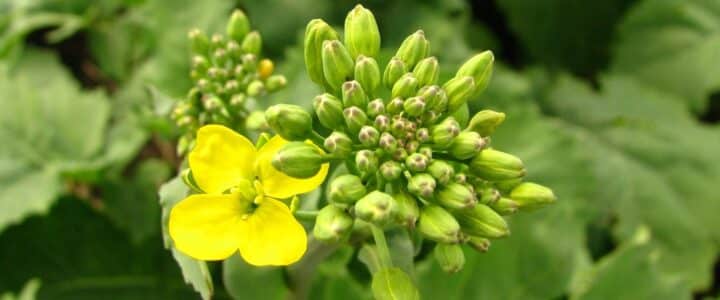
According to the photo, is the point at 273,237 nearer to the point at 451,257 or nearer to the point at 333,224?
the point at 333,224

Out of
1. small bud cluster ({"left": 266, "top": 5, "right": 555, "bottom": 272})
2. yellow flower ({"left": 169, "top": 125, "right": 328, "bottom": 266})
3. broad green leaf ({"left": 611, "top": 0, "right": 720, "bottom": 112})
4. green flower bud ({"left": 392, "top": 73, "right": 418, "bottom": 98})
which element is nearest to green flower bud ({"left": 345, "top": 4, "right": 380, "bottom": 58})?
small bud cluster ({"left": 266, "top": 5, "right": 555, "bottom": 272})

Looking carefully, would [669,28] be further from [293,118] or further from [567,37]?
[293,118]

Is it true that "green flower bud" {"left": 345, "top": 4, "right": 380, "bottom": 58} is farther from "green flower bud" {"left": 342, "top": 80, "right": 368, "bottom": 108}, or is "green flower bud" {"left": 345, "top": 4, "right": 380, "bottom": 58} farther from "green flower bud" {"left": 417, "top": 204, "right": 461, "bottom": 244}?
"green flower bud" {"left": 417, "top": 204, "right": 461, "bottom": 244}

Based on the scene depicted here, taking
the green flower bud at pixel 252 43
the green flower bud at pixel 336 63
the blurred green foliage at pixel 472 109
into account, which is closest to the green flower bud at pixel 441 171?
the green flower bud at pixel 336 63

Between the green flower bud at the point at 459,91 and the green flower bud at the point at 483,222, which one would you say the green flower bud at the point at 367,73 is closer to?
the green flower bud at the point at 459,91

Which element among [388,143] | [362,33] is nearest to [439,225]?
[388,143]

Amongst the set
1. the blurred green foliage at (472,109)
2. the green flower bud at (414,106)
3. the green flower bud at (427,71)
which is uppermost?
the green flower bud at (427,71)

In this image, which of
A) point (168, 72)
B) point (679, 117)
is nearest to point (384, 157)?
point (168, 72)
